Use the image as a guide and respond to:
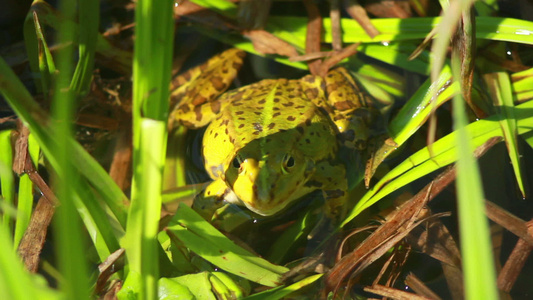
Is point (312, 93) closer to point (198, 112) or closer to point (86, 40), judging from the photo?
point (198, 112)

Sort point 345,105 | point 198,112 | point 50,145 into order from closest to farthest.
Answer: point 50,145
point 345,105
point 198,112

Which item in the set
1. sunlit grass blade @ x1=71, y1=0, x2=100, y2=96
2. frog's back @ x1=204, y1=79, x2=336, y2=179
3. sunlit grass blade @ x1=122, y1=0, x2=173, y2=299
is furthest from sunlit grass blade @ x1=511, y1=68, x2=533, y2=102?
sunlit grass blade @ x1=71, y1=0, x2=100, y2=96

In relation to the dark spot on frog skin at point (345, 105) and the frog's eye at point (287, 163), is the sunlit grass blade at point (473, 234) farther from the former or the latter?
the dark spot on frog skin at point (345, 105)

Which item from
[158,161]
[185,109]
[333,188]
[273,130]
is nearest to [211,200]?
[273,130]

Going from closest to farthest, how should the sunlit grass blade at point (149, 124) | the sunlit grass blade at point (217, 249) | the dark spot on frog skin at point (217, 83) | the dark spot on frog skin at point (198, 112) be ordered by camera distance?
the sunlit grass blade at point (149, 124), the sunlit grass blade at point (217, 249), the dark spot on frog skin at point (198, 112), the dark spot on frog skin at point (217, 83)

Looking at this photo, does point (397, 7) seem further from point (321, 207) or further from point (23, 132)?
point (23, 132)

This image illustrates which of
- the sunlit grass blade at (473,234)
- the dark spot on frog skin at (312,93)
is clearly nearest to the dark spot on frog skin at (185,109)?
the dark spot on frog skin at (312,93)

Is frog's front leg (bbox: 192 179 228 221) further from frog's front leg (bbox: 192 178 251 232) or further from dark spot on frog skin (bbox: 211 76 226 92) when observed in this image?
dark spot on frog skin (bbox: 211 76 226 92)
